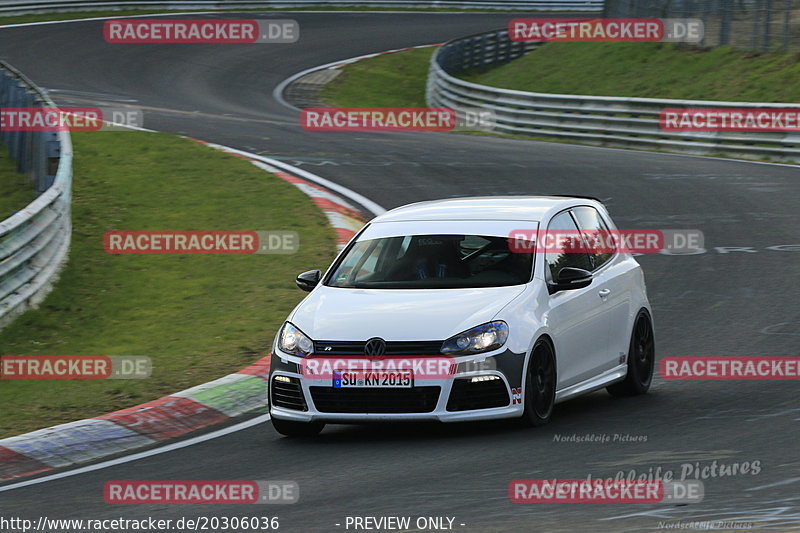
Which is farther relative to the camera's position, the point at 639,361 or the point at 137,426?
the point at 639,361

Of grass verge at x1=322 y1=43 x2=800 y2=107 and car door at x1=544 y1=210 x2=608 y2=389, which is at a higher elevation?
car door at x1=544 y1=210 x2=608 y2=389

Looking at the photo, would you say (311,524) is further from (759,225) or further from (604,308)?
(759,225)

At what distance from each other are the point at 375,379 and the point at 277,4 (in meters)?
45.1

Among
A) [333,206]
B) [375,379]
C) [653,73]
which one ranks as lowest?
[653,73]

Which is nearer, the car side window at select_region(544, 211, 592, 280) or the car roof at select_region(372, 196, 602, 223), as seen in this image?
the car side window at select_region(544, 211, 592, 280)

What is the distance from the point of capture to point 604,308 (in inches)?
393

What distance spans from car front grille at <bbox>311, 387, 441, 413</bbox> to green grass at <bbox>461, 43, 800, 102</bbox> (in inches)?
870

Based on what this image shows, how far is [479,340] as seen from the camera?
28.5ft

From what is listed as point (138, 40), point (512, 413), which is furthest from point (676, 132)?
point (138, 40)

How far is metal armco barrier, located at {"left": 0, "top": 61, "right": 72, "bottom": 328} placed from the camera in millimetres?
13250
